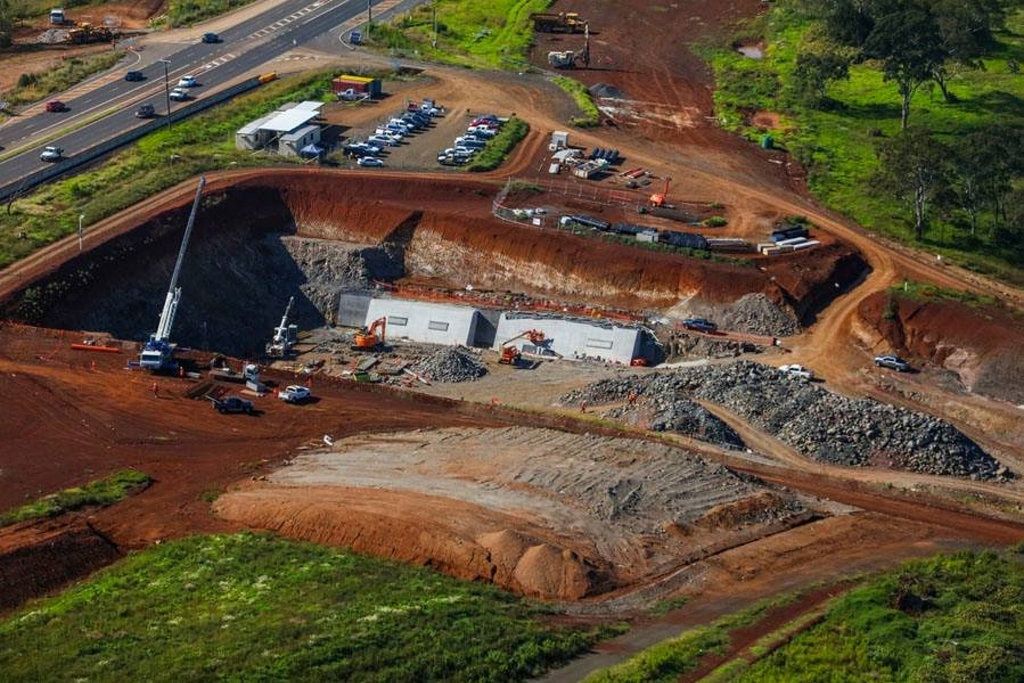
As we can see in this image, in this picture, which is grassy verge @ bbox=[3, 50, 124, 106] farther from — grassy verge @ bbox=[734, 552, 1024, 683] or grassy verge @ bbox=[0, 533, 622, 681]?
grassy verge @ bbox=[734, 552, 1024, 683]

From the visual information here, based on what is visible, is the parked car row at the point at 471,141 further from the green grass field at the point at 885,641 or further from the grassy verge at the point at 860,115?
the green grass field at the point at 885,641

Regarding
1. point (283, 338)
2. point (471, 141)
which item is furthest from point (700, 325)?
point (471, 141)

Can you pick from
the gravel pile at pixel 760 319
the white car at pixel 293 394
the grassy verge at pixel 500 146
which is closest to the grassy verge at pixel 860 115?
the gravel pile at pixel 760 319

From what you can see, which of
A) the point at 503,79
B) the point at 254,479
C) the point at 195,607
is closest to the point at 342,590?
the point at 195,607

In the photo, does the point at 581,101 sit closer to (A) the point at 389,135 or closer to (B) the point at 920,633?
(A) the point at 389,135

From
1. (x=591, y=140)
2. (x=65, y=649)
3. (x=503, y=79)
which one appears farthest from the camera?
(x=503, y=79)

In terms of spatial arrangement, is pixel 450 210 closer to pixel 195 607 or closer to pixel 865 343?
pixel 865 343

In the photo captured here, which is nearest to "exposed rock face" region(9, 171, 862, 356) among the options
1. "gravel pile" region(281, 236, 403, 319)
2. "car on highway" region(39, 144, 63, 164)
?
"gravel pile" region(281, 236, 403, 319)
